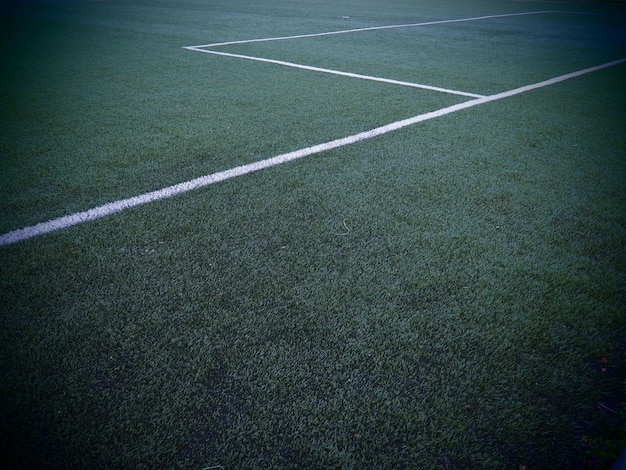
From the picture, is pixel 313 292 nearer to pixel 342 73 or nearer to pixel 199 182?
pixel 199 182

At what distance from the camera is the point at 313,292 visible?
1.92 meters

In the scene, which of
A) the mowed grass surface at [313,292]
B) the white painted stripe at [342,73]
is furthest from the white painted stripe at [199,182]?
the white painted stripe at [342,73]

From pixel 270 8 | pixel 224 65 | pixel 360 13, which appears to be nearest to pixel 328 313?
pixel 224 65

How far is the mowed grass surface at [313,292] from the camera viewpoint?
137cm

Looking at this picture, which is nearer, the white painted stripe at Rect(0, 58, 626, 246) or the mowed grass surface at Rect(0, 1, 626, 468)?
the mowed grass surface at Rect(0, 1, 626, 468)

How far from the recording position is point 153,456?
1287 mm

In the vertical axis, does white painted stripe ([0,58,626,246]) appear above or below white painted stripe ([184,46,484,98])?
below

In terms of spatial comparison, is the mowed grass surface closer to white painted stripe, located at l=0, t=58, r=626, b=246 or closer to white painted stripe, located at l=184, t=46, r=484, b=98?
white painted stripe, located at l=0, t=58, r=626, b=246

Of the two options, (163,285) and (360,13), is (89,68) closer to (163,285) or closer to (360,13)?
(163,285)

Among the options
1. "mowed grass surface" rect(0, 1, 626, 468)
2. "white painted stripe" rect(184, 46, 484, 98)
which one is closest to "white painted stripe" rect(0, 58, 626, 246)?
"mowed grass surface" rect(0, 1, 626, 468)

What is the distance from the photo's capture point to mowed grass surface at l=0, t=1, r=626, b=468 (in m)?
1.37

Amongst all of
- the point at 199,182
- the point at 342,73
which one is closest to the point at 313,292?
the point at 199,182

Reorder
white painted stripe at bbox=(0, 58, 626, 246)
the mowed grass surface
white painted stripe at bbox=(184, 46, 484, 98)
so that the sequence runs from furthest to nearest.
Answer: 1. white painted stripe at bbox=(184, 46, 484, 98)
2. white painted stripe at bbox=(0, 58, 626, 246)
3. the mowed grass surface

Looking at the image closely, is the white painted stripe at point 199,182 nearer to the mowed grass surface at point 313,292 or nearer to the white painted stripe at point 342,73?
A: the mowed grass surface at point 313,292
